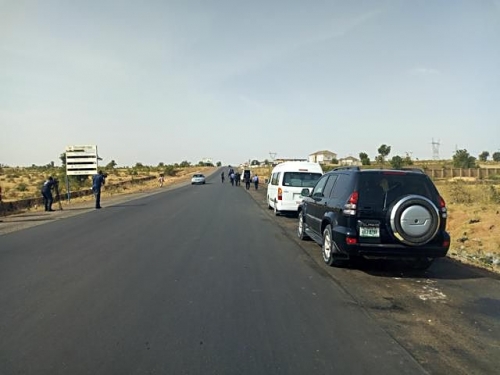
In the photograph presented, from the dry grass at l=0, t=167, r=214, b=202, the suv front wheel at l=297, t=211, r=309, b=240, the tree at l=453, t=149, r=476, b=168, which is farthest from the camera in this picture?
the tree at l=453, t=149, r=476, b=168

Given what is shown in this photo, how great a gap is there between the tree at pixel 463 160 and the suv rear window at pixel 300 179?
185 ft

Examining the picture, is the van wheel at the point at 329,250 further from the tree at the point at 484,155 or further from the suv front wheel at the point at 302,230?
the tree at the point at 484,155

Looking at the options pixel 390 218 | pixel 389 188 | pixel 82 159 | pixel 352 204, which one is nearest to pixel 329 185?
pixel 352 204

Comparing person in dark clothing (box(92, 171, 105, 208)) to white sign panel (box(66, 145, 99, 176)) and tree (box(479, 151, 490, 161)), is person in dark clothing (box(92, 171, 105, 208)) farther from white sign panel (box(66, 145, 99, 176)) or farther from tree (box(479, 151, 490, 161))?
tree (box(479, 151, 490, 161))

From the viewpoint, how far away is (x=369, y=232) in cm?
732

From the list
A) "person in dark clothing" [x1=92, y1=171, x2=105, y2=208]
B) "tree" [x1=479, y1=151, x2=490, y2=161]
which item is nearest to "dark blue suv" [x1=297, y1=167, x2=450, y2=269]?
"person in dark clothing" [x1=92, y1=171, x2=105, y2=208]

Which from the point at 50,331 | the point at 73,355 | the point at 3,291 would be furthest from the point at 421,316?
the point at 3,291

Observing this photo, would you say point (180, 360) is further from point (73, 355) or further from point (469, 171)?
point (469, 171)

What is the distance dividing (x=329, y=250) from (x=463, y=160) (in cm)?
6608

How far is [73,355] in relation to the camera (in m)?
4.14

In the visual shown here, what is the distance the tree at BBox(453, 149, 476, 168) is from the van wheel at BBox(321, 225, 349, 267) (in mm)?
64138

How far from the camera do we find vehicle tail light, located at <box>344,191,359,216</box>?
742cm

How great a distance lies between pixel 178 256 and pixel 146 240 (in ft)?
7.90

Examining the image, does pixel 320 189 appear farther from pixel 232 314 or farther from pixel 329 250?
pixel 232 314
